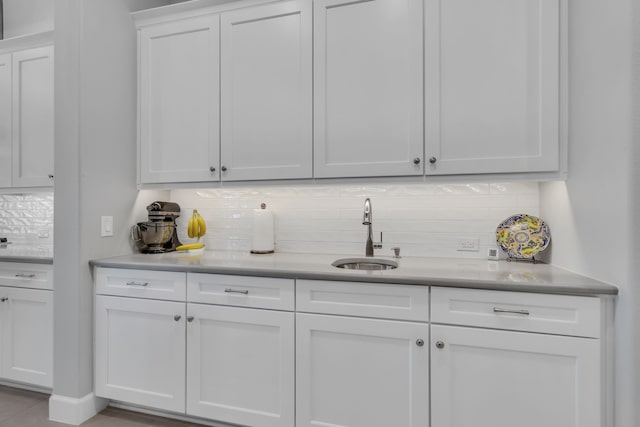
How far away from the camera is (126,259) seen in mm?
2117

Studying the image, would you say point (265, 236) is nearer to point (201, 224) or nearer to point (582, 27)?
point (201, 224)

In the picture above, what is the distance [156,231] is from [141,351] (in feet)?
2.44

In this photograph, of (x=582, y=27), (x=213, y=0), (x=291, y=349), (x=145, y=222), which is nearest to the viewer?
(x=582, y=27)

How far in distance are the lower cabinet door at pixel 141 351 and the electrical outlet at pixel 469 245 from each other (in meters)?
1.60

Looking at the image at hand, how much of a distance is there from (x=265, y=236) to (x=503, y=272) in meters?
1.41

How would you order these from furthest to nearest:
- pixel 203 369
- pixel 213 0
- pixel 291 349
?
pixel 213 0
pixel 203 369
pixel 291 349

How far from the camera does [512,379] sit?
4.77 feet

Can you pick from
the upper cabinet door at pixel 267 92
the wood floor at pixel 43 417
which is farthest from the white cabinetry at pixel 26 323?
the upper cabinet door at pixel 267 92

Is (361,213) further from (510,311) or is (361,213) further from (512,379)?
(512,379)

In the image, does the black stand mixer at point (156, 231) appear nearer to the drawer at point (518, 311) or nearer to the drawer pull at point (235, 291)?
the drawer pull at point (235, 291)

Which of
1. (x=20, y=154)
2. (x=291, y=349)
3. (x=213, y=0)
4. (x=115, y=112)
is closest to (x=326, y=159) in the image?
(x=291, y=349)

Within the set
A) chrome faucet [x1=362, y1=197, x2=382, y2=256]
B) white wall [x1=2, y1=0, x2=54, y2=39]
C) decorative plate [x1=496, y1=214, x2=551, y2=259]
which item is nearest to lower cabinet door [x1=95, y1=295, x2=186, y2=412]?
chrome faucet [x1=362, y1=197, x2=382, y2=256]

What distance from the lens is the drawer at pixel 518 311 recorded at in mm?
1367

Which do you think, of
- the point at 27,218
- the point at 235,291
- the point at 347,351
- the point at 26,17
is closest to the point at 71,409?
the point at 235,291
